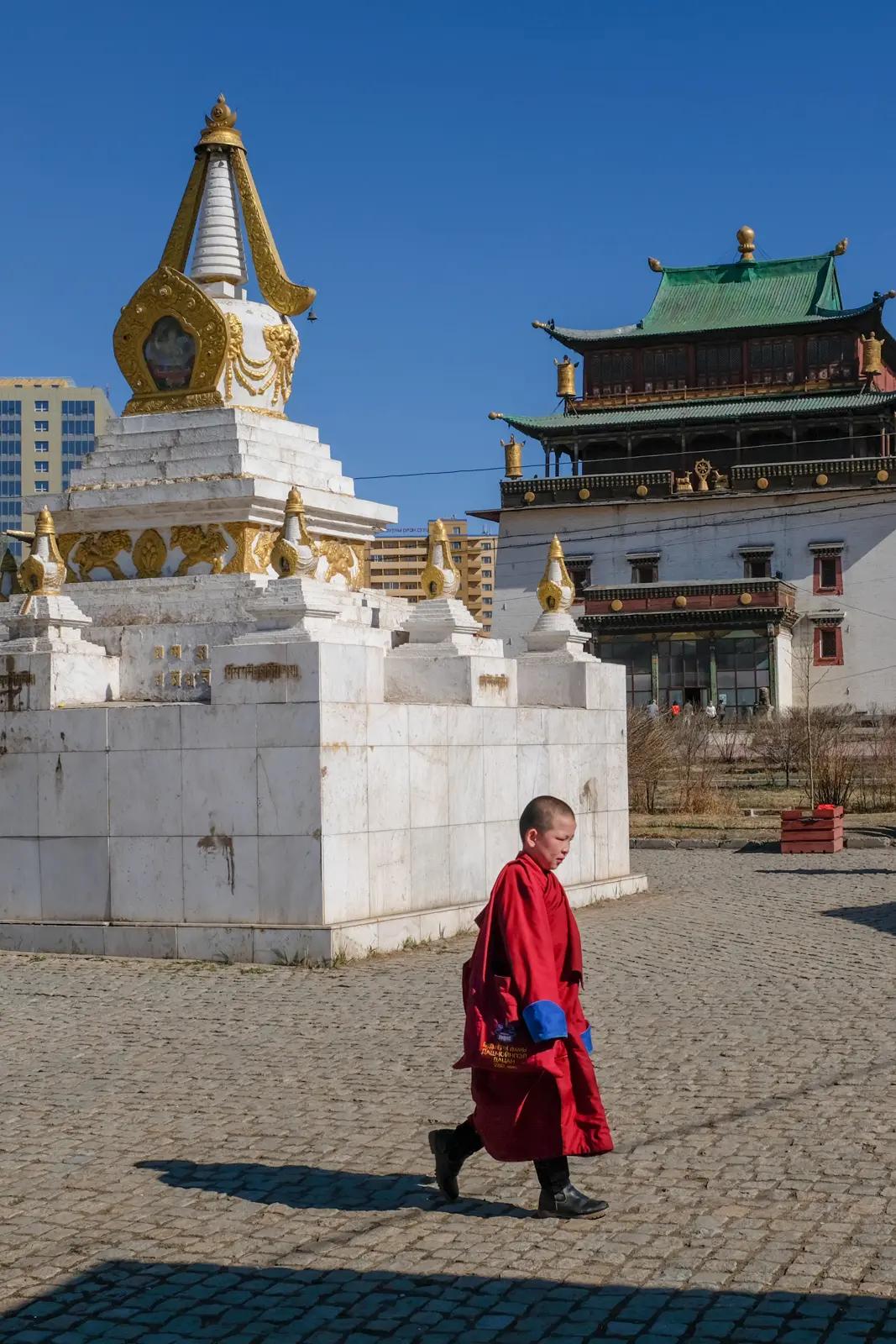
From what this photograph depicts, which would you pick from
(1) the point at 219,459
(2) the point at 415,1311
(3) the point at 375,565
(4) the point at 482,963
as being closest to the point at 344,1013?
(4) the point at 482,963

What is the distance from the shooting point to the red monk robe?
6.22 m

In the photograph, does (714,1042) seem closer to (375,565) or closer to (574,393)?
(574,393)

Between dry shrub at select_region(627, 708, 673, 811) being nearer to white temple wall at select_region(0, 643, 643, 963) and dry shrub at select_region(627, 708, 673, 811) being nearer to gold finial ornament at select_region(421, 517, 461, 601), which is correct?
gold finial ornament at select_region(421, 517, 461, 601)

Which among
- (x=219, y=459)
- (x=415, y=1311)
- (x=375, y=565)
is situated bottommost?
(x=415, y=1311)

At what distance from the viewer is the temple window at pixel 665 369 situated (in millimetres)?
68812

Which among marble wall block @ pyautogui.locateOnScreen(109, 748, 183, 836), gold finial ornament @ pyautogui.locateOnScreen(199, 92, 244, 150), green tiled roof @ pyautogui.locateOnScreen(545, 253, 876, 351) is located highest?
green tiled roof @ pyautogui.locateOnScreen(545, 253, 876, 351)

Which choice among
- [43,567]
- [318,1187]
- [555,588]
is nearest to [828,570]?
[555,588]

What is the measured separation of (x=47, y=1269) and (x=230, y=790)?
715 cm

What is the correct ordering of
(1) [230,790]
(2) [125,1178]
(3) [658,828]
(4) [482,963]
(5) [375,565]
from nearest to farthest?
(4) [482,963], (2) [125,1178], (1) [230,790], (3) [658,828], (5) [375,565]

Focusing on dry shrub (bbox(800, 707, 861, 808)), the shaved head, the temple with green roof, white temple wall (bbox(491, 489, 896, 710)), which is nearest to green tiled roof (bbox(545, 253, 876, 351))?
the temple with green roof

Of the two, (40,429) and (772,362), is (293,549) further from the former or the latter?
(40,429)

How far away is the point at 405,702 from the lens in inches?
573

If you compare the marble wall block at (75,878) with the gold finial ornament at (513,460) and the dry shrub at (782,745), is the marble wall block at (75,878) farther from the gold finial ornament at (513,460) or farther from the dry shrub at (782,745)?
the gold finial ornament at (513,460)

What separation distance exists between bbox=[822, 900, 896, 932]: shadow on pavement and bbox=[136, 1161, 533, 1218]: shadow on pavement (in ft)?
28.2
